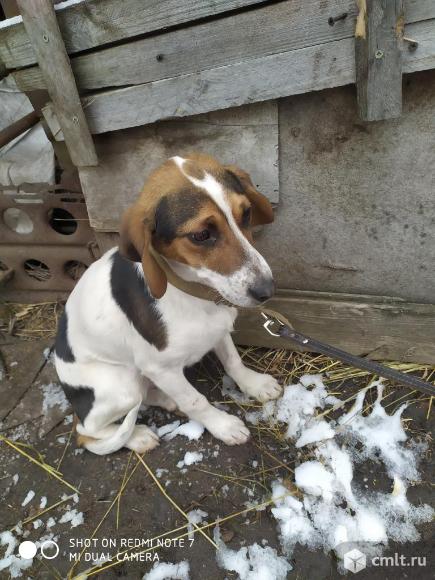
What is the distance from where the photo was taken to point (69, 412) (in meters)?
2.98

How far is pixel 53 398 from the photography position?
3.11 meters

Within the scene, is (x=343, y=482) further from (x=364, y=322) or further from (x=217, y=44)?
(x=217, y=44)

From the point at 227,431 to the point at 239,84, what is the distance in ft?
6.60

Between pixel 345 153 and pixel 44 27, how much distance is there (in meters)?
1.72

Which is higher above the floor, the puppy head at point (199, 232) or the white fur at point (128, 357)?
the puppy head at point (199, 232)

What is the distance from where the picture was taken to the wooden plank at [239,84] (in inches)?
73.4

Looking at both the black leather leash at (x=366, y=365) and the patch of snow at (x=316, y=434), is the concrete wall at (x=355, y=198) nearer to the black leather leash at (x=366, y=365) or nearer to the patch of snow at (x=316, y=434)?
the black leather leash at (x=366, y=365)

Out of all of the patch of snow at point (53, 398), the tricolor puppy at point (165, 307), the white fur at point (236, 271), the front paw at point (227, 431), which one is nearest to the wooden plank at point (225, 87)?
the tricolor puppy at point (165, 307)

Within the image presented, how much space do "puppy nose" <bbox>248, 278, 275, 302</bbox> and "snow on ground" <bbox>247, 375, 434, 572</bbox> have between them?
4.11 feet

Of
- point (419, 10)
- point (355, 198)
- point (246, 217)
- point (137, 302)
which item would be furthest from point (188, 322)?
point (419, 10)

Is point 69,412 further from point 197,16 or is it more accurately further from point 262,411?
point 197,16

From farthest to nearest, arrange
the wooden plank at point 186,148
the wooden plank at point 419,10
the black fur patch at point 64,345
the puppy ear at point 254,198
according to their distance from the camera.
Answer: the black fur patch at point 64,345 → the wooden plank at point 186,148 → the puppy ear at point 254,198 → the wooden plank at point 419,10

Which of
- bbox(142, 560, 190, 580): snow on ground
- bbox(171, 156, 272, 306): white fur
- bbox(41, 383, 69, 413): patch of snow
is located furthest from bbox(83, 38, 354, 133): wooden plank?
bbox(142, 560, 190, 580): snow on ground

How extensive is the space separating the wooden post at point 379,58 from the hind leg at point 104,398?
1.93m
